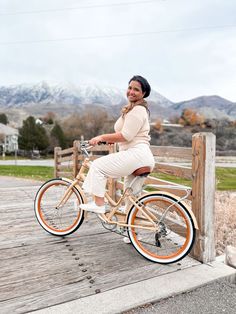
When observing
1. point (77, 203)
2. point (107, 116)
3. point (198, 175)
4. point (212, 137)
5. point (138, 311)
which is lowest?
point (138, 311)

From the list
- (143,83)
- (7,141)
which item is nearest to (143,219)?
(143,83)

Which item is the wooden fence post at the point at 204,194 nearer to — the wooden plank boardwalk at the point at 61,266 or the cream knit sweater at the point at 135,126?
the wooden plank boardwalk at the point at 61,266

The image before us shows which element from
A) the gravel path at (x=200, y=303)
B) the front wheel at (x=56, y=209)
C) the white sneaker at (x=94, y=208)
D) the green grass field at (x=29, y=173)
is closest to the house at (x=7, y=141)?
the green grass field at (x=29, y=173)

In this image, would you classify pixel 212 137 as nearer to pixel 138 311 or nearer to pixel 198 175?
pixel 198 175

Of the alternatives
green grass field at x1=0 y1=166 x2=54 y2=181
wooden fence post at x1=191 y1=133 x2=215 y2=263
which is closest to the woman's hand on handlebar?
wooden fence post at x1=191 y1=133 x2=215 y2=263

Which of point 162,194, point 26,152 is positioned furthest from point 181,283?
point 26,152

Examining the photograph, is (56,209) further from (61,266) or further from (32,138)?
(32,138)

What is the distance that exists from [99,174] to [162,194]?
611 millimetres

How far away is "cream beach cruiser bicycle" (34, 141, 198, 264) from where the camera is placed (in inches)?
101

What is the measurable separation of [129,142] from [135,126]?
0.64ft

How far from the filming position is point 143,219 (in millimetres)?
2729

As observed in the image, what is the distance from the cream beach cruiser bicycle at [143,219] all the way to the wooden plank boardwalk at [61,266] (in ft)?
0.43

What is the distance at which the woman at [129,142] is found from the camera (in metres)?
2.56

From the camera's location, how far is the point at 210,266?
2.56m
